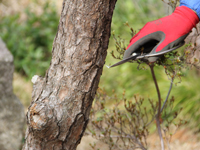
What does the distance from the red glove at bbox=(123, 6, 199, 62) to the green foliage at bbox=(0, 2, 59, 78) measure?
3458 millimetres

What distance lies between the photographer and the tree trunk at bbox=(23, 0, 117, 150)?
145 cm

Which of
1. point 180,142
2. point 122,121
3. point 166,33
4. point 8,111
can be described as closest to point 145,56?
point 166,33

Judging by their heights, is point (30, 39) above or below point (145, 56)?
above

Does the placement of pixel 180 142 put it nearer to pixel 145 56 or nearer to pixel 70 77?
pixel 145 56

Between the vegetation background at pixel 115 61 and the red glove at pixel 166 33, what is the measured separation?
114 cm

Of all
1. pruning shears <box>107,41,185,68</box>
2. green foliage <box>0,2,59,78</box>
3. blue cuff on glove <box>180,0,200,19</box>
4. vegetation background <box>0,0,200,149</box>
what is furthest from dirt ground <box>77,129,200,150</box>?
green foliage <box>0,2,59,78</box>

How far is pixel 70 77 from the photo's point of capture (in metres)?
1.54

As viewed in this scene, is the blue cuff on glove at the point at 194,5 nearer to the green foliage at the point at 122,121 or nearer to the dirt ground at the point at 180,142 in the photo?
the green foliage at the point at 122,121

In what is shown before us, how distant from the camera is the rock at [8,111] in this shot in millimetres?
2850

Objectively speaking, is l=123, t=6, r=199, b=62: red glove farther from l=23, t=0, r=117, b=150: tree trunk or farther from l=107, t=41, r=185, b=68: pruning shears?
l=23, t=0, r=117, b=150: tree trunk

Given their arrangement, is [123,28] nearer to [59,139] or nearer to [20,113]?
[20,113]

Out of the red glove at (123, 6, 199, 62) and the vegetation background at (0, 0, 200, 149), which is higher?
the vegetation background at (0, 0, 200, 149)

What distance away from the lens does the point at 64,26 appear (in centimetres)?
150

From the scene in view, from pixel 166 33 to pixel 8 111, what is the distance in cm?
229
